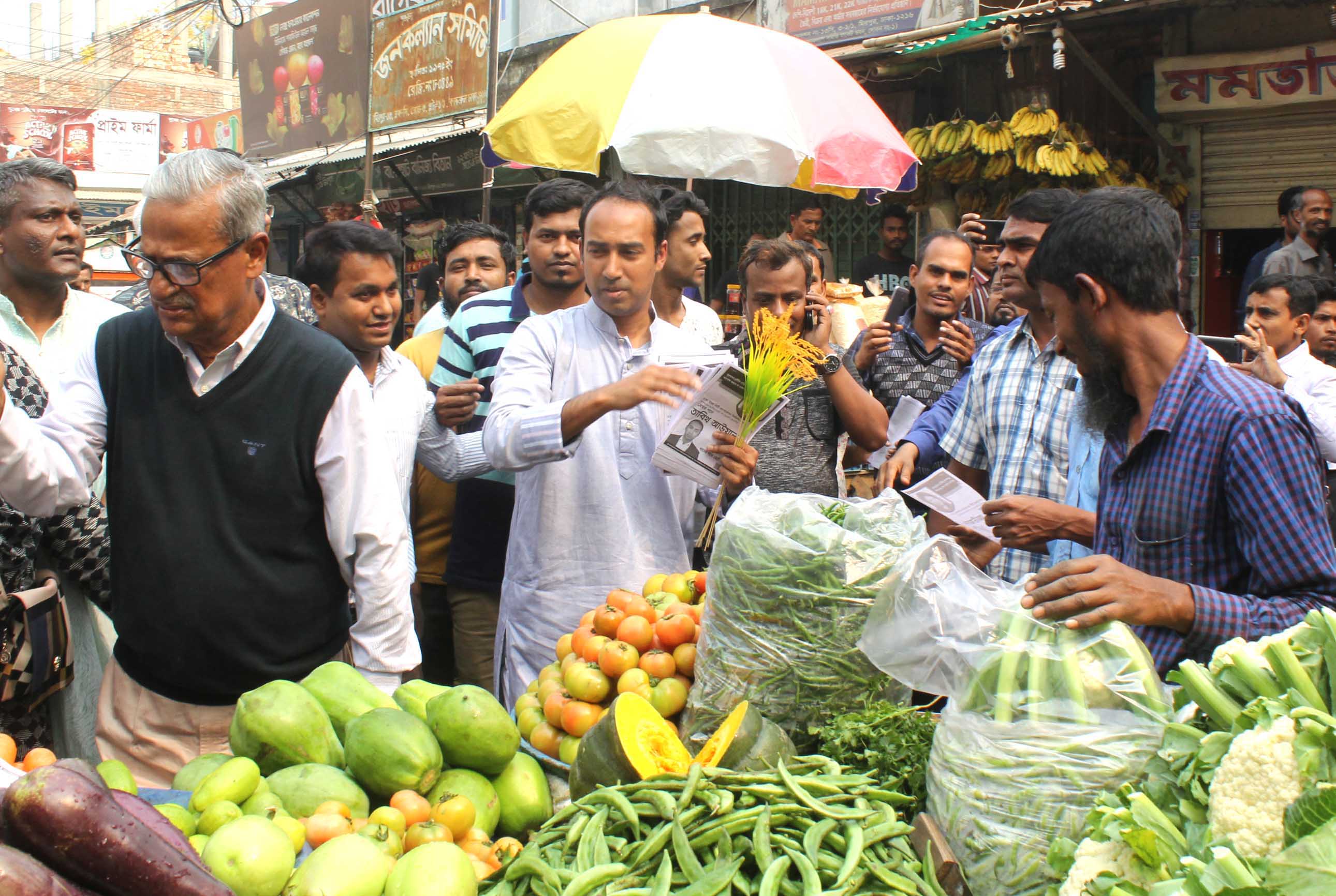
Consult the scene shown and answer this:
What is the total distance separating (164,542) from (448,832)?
3.29 ft

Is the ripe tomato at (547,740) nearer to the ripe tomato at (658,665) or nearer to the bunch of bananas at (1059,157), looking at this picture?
the ripe tomato at (658,665)

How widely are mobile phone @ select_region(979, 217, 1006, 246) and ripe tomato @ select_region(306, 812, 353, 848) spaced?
4.61 metres

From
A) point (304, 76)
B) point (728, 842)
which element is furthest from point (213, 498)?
point (304, 76)

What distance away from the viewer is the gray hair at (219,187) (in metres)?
2.37

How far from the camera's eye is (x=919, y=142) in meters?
9.03

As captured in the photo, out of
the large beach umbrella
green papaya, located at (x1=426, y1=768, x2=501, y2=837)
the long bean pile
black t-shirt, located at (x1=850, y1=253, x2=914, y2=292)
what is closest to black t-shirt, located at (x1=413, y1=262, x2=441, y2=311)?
the large beach umbrella

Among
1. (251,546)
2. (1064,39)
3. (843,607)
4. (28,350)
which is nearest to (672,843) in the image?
(843,607)

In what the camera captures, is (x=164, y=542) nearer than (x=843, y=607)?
No

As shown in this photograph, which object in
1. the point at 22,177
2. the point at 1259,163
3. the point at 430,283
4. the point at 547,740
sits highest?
the point at 1259,163

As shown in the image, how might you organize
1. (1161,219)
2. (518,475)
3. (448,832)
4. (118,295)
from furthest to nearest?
(118,295) → (518,475) → (1161,219) → (448,832)

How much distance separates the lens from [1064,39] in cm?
785

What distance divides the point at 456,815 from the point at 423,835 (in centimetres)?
12

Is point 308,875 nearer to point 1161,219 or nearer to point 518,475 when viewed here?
point 518,475

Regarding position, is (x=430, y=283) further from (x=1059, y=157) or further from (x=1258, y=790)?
(x=1258, y=790)
